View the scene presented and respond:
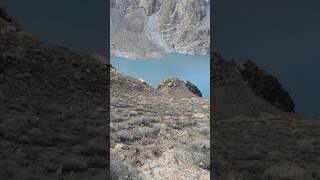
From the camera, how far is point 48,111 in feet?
80.6

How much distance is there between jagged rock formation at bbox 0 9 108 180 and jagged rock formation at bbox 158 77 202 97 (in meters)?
18.4

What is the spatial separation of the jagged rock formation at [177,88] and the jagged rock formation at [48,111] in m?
18.4

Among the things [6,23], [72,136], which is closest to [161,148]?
[72,136]

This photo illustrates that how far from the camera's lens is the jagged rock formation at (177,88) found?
66375 millimetres

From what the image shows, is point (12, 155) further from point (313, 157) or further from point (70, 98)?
point (70, 98)

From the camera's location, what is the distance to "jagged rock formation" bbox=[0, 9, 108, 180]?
1293 cm

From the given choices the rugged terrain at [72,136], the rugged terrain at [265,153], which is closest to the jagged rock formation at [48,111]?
the rugged terrain at [72,136]

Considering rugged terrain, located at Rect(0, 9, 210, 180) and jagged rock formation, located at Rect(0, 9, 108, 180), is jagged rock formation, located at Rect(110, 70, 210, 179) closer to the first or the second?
rugged terrain, located at Rect(0, 9, 210, 180)

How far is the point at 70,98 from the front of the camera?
3366 centimetres

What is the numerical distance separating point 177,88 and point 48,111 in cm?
4484

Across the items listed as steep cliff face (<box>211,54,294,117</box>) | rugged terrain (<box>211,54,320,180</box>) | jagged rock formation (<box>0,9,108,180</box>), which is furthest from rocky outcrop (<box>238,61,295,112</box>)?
jagged rock formation (<box>0,9,108,180</box>)

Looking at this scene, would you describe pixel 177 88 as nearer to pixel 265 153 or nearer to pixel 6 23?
pixel 6 23

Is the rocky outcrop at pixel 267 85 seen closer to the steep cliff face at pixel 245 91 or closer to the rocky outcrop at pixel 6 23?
the steep cliff face at pixel 245 91

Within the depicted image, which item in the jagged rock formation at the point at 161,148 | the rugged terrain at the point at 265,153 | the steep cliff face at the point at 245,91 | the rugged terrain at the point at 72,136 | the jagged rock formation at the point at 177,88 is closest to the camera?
the rugged terrain at the point at 72,136
